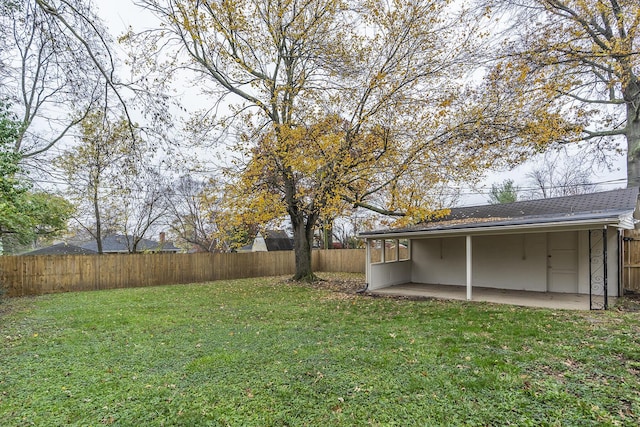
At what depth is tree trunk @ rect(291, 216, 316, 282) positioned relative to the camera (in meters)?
12.8

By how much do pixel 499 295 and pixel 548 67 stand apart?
6.71 m

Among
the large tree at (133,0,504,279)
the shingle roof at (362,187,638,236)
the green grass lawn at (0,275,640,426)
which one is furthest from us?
the large tree at (133,0,504,279)

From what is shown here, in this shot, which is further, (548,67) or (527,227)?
(548,67)

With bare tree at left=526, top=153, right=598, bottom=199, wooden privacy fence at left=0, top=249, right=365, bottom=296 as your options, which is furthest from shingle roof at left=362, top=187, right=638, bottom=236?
bare tree at left=526, top=153, right=598, bottom=199

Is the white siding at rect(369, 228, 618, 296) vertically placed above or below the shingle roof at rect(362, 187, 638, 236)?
below

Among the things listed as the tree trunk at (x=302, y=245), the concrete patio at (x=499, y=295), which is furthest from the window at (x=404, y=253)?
the tree trunk at (x=302, y=245)

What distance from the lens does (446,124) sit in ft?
32.8

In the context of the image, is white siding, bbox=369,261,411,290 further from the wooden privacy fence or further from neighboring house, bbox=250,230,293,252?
neighboring house, bbox=250,230,293,252

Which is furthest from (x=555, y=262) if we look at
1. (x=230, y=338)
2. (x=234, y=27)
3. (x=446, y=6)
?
(x=234, y=27)

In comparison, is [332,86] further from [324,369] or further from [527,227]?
[324,369]

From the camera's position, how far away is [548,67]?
31.8 feet

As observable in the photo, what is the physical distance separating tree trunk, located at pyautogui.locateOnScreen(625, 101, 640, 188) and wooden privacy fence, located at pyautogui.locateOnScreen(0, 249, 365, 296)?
11507 mm

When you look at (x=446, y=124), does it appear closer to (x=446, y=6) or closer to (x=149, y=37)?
A: (x=446, y=6)

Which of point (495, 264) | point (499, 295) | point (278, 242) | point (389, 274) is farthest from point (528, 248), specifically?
point (278, 242)
